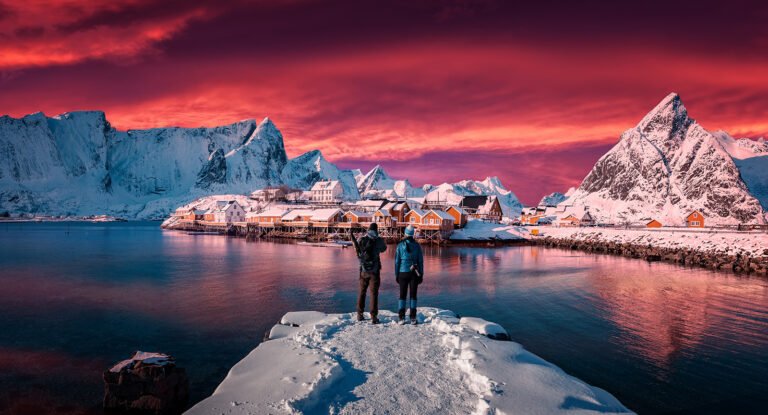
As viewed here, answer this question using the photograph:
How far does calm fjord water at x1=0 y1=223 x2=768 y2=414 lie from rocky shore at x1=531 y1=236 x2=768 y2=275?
616cm

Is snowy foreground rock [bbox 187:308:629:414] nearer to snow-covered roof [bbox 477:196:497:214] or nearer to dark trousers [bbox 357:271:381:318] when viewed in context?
dark trousers [bbox 357:271:381:318]

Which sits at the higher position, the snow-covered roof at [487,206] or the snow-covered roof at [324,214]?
the snow-covered roof at [487,206]

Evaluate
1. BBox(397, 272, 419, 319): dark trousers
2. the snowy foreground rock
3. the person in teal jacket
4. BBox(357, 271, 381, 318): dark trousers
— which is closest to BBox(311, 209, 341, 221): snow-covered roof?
BBox(357, 271, 381, 318): dark trousers

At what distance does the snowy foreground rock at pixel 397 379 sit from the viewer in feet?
19.2

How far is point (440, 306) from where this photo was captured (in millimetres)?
19688

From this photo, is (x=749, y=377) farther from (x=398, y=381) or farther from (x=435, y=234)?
(x=435, y=234)

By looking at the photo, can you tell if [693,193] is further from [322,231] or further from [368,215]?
[322,231]

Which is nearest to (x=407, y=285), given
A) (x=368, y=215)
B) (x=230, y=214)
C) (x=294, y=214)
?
(x=368, y=215)

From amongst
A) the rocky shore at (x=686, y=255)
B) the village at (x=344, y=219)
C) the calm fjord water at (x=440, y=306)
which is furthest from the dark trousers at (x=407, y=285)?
the village at (x=344, y=219)

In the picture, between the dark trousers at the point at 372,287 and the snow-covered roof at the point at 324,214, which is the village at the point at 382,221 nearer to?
the snow-covered roof at the point at 324,214

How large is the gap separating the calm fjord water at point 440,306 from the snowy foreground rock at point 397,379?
122 inches

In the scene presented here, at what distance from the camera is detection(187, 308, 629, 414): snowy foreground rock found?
19.2 feet

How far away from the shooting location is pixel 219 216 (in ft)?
414

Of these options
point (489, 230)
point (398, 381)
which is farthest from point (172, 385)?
point (489, 230)
